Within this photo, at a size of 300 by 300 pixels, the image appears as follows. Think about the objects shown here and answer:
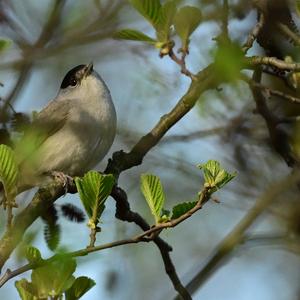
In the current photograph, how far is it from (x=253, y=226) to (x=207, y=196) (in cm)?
138

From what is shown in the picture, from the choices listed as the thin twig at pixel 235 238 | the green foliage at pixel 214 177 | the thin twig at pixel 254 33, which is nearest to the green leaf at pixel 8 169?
the green foliage at pixel 214 177

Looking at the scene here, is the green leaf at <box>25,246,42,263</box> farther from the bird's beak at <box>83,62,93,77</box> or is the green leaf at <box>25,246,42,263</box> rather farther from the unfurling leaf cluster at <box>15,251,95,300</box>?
the bird's beak at <box>83,62,93,77</box>

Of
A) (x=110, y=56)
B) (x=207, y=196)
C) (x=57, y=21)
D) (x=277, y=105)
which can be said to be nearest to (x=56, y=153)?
(x=110, y=56)

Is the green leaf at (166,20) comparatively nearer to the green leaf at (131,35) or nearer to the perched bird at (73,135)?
the green leaf at (131,35)

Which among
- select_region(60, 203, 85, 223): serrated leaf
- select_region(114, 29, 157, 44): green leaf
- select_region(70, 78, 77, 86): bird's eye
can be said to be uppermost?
select_region(70, 78, 77, 86): bird's eye

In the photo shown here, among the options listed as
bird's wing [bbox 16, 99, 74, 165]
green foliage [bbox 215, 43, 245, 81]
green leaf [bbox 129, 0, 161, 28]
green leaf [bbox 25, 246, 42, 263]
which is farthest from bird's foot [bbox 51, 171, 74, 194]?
green foliage [bbox 215, 43, 245, 81]

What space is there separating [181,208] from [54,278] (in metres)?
0.53

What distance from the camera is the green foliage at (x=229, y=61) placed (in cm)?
227

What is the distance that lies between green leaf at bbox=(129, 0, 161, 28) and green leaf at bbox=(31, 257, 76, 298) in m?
1.20

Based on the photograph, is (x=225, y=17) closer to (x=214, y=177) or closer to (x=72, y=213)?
(x=214, y=177)

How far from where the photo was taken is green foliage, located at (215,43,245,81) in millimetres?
2266

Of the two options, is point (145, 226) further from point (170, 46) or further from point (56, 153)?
point (56, 153)

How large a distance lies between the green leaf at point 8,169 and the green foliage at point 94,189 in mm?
269

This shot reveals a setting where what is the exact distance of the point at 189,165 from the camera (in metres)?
4.91
